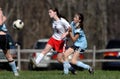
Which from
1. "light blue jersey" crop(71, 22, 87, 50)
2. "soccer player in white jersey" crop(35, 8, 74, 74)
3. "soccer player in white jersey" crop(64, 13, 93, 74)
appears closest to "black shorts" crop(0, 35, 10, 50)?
"soccer player in white jersey" crop(35, 8, 74, 74)

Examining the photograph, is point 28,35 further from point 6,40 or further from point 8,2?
point 6,40

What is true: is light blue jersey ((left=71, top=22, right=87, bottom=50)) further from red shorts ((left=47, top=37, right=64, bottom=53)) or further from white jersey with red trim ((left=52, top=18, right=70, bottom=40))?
red shorts ((left=47, top=37, right=64, bottom=53))

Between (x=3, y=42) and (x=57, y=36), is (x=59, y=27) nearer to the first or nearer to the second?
(x=57, y=36)

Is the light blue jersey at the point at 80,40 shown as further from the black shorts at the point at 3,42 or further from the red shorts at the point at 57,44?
the black shorts at the point at 3,42

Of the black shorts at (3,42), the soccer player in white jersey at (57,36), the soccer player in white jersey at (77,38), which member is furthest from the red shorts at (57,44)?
the black shorts at (3,42)

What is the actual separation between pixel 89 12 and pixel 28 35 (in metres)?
5.26

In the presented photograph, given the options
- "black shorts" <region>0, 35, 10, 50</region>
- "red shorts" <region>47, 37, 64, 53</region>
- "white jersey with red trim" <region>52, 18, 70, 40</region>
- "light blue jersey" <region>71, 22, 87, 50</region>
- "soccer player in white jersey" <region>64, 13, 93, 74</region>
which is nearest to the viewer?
"black shorts" <region>0, 35, 10, 50</region>

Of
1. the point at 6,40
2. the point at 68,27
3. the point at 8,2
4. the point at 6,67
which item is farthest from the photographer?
the point at 8,2

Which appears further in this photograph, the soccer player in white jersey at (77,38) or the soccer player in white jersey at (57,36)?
the soccer player in white jersey at (57,36)

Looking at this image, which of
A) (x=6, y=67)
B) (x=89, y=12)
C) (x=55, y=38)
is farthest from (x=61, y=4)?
(x=55, y=38)

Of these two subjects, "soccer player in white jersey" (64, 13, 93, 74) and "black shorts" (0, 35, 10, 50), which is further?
"soccer player in white jersey" (64, 13, 93, 74)

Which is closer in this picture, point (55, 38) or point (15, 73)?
point (15, 73)

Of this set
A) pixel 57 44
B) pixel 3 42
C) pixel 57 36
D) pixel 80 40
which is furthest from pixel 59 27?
pixel 3 42

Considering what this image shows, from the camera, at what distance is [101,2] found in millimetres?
A: 44719
